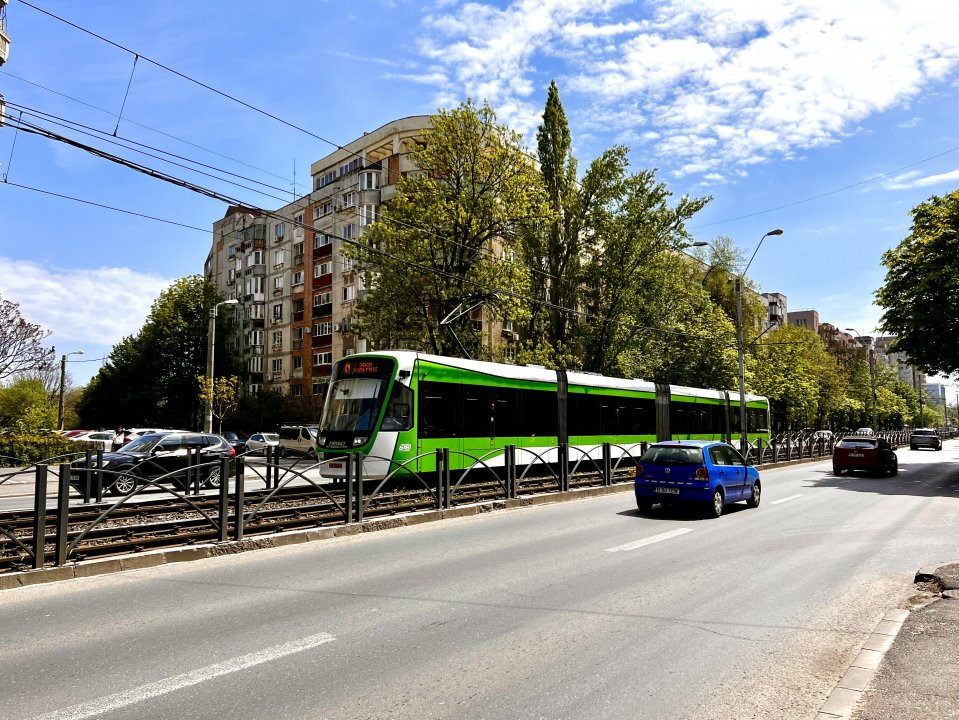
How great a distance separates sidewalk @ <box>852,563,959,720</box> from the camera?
4109 mm

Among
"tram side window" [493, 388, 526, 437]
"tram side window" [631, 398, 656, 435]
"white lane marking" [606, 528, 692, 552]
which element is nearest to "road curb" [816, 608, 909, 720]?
"white lane marking" [606, 528, 692, 552]

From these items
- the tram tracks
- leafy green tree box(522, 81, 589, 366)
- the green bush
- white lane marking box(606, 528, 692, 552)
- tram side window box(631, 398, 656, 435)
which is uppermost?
leafy green tree box(522, 81, 589, 366)

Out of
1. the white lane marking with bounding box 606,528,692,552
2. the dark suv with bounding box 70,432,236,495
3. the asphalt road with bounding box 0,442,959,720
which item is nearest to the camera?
the asphalt road with bounding box 0,442,959,720

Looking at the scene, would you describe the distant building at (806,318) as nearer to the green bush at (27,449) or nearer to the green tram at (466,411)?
the green tram at (466,411)

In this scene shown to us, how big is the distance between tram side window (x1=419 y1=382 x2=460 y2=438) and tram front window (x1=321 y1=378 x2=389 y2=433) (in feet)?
4.08

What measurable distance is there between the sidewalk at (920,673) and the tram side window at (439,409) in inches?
480

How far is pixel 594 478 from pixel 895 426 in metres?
112

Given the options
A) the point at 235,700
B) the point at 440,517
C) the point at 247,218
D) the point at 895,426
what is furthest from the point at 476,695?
the point at 895,426

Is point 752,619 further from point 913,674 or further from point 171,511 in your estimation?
point 171,511

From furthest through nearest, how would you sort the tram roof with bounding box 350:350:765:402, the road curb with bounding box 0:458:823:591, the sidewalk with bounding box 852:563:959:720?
the tram roof with bounding box 350:350:765:402
the road curb with bounding box 0:458:823:591
the sidewalk with bounding box 852:563:959:720

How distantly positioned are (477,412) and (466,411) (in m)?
0.51

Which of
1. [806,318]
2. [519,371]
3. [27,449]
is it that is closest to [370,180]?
[27,449]

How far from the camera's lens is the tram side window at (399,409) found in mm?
16406

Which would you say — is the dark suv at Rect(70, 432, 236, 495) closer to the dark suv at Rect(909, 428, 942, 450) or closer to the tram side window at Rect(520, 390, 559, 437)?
the tram side window at Rect(520, 390, 559, 437)
